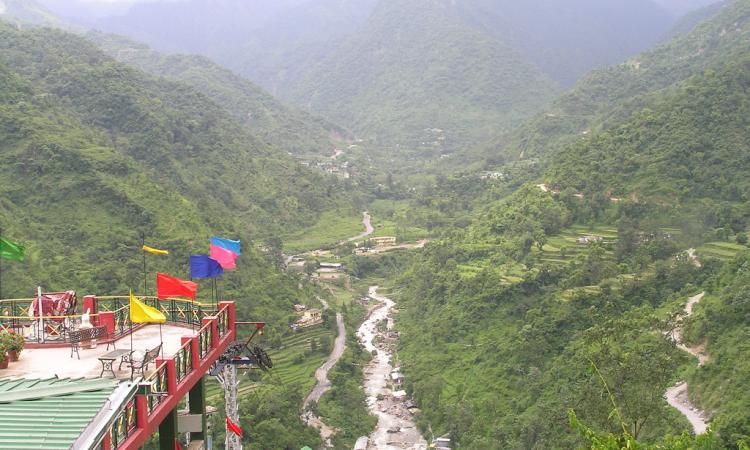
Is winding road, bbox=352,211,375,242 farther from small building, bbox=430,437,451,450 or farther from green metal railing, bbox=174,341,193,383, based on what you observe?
green metal railing, bbox=174,341,193,383

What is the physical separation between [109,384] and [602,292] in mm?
26497

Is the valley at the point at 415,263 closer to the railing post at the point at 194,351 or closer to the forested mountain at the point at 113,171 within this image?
the railing post at the point at 194,351

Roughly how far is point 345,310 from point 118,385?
126ft

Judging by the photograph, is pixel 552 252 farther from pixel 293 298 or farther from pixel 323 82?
pixel 323 82

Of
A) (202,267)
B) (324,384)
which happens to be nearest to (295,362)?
(324,384)

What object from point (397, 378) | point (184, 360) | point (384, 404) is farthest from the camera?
point (397, 378)

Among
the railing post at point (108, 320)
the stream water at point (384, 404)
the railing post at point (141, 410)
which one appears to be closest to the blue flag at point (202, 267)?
the railing post at point (108, 320)

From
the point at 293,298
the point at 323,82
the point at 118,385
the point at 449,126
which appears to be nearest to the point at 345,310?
the point at 293,298

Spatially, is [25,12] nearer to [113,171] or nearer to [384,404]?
[113,171]

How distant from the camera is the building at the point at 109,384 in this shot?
842 cm

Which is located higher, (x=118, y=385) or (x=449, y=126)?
(x=449, y=126)

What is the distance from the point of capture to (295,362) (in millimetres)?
38250

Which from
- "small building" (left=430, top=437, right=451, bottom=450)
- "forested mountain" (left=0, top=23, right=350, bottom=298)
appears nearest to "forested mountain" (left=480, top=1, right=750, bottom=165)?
"forested mountain" (left=0, top=23, right=350, bottom=298)

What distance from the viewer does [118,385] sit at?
30.9 ft
